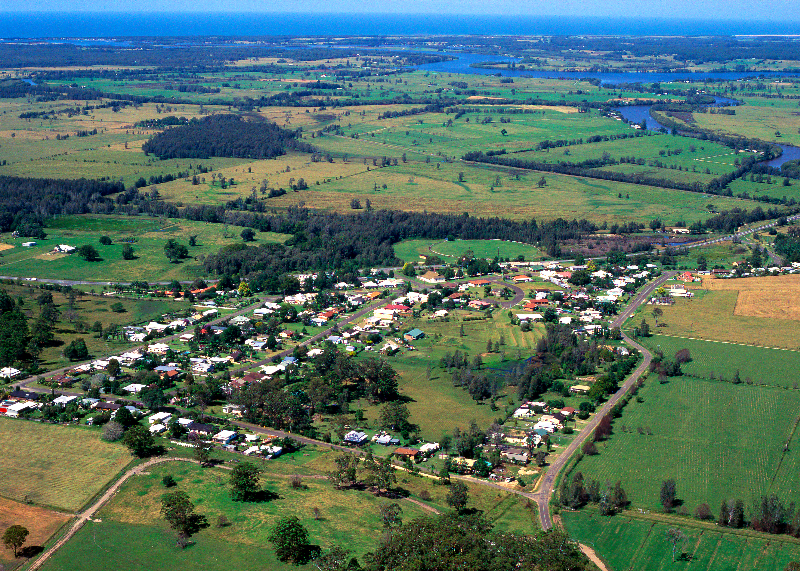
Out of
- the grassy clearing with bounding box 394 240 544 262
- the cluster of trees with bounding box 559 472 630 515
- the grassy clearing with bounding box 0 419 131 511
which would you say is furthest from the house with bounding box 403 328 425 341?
the cluster of trees with bounding box 559 472 630 515

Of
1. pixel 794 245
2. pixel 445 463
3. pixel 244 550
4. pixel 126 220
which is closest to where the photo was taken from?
pixel 244 550

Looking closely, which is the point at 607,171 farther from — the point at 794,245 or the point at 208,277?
the point at 208,277

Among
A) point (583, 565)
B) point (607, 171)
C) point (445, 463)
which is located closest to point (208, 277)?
point (445, 463)

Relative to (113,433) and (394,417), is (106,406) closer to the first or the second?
(113,433)

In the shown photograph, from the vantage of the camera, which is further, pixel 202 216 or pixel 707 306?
pixel 202 216

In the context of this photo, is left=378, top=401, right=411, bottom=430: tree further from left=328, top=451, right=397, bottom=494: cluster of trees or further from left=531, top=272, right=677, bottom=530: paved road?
left=531, top=272, right=677, bottom=530: paved road

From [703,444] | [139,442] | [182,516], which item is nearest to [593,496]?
[703,444]

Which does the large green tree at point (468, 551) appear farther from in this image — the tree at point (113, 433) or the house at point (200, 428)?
the tree at point (113, 433)
